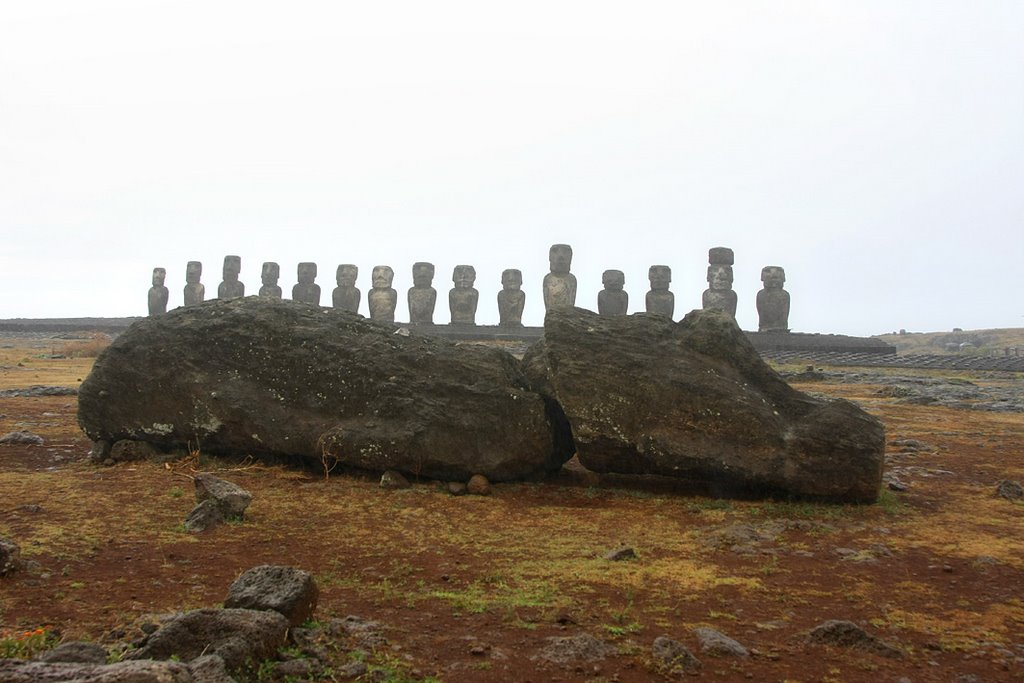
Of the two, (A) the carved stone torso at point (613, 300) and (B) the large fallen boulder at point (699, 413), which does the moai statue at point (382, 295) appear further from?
(B) the large fallen boulder at point (699, 413)

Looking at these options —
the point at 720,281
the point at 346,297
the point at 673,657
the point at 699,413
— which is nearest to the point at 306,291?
the point at 346,297

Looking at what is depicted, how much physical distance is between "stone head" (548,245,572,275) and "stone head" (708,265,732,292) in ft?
18.0

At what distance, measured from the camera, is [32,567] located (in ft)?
15.8

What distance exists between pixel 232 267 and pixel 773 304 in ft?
74.5

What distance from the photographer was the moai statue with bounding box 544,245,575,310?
1404 inches

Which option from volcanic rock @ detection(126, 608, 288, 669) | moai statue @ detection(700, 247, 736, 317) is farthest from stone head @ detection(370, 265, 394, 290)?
volcanic rock @ detection(126, 608, 288, 669)

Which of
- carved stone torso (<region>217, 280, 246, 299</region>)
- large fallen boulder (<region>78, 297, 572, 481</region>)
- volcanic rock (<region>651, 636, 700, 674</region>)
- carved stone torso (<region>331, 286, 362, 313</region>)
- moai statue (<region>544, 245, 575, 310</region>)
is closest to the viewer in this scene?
volcanic rock (<region>651, 636, 700, 674</region>)

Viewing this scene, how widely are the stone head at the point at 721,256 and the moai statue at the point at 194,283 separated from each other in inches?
864

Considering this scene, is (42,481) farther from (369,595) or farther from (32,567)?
(369,595)

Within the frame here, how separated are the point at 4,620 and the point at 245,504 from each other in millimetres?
2283

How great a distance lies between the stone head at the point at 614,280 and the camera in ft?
117

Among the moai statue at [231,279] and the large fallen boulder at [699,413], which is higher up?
the moai statue at [231,279]

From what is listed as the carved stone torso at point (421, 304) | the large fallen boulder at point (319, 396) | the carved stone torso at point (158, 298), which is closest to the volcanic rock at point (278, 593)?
the large fallen boulder at point (319, 396)

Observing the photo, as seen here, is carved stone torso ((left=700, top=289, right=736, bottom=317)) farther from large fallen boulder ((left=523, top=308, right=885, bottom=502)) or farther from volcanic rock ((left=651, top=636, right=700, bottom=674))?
volcanic rock ((left=651, top=636, right=700, bottom=674))
